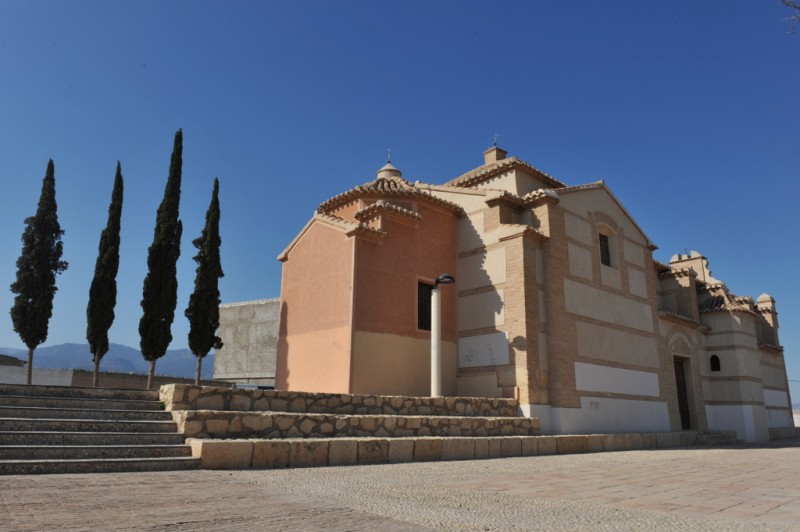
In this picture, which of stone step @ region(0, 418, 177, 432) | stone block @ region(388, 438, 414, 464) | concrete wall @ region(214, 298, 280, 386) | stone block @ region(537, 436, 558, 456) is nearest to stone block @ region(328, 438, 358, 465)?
stone block @ region(388, 438, 414, 464)

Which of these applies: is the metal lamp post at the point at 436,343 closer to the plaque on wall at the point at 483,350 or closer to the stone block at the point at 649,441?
the plaque on wall at the point at 483,350

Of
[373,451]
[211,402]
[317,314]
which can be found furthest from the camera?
[317,314]

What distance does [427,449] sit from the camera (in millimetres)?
9539

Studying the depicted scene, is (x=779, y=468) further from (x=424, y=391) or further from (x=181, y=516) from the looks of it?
(x=181, y=516)

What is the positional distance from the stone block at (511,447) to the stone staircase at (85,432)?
6.11 metres

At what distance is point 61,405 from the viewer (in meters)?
8.65

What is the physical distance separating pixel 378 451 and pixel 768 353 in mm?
25596

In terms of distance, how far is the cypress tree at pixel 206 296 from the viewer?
1938cm

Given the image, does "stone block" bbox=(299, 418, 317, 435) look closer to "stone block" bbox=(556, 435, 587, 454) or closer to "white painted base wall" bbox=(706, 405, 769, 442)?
"stone block" bbox=(556, 435, 587, 454)

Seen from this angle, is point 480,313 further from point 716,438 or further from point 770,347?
point 770,347

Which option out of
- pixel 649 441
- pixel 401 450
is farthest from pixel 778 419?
pixel 401 450

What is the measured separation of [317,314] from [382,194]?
4037 millimetres

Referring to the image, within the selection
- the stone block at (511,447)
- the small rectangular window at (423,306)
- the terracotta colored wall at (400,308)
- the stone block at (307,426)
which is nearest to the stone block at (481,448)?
the stone block at (511,447)

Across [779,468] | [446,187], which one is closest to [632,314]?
[446,187]
